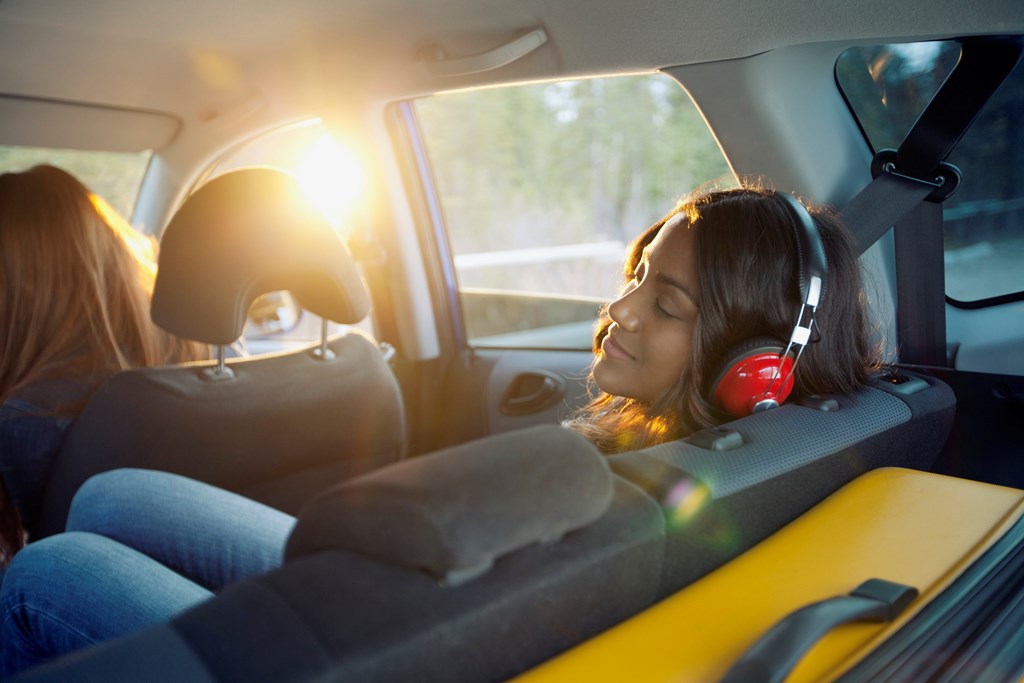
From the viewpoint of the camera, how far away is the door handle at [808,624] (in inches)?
30.0

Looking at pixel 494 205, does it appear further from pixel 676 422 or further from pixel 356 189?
pixel 676 422

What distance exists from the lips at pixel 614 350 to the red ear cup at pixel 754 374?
27cm

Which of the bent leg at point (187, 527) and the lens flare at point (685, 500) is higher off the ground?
the lens flare at point (685, 500)

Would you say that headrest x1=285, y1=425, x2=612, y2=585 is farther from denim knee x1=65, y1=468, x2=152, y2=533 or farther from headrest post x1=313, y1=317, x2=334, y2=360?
headrest post x1=313, y1=317, x2=334, y2=360

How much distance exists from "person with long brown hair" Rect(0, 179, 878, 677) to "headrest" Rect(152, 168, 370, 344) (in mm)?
437

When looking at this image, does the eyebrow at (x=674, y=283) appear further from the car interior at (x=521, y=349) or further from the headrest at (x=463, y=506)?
the headrest at (x=463, y=506)

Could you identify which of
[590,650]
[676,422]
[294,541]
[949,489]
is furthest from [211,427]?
[949,489]

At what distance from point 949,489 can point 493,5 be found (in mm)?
1559

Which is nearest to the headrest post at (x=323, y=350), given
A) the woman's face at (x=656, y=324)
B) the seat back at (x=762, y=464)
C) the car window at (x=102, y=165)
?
the woman's face at (x=656, y=324)

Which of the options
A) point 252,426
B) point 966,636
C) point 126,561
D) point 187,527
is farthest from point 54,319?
point 966,636

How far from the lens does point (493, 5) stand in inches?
Answer: 82.8

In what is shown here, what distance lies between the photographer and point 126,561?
4.53ft

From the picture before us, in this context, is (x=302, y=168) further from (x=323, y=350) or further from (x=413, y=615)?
(x=413, y=615)

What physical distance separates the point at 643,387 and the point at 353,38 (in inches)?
62.7
